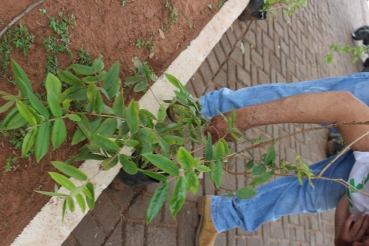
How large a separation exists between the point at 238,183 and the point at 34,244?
77.2 inches

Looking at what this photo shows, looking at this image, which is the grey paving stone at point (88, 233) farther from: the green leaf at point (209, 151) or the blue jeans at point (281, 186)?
the green leaf at point (209, 151)

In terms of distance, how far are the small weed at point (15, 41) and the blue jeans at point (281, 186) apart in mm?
998

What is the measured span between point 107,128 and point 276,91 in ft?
3.96

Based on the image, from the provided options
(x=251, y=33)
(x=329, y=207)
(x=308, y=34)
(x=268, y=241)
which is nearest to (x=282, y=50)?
(x=251, y=33)

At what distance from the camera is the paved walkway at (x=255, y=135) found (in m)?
2.23

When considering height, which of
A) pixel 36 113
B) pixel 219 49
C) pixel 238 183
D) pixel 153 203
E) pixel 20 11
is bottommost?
pixel 238 183

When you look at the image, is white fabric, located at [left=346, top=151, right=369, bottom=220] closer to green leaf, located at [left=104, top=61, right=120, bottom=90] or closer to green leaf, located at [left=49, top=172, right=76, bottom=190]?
green leaf, located at [left=104, top=61, right=120, bottom=90]

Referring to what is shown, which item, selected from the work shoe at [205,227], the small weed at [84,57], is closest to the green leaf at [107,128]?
the small weed at [84,57]

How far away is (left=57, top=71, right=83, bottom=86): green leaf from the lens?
151 centimetres

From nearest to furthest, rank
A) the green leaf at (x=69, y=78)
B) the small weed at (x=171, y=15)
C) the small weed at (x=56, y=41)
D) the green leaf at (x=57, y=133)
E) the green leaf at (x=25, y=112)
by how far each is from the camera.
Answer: the green leaf at (x=25, y=112) < the green leaf at (x=57, y=133) < the green leaf at (x=69, y=78) < the small weed at (x=56, y=41) < the small weed at (x=171, y=15)

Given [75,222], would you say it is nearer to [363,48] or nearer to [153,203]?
[153,203]

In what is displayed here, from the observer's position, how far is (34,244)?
1646 millimetres

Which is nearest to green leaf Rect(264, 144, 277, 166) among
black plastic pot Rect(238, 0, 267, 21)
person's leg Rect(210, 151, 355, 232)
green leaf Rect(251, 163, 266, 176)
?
green leaf Rect(251, 163, 266, 176)

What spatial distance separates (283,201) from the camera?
233 centimetres
